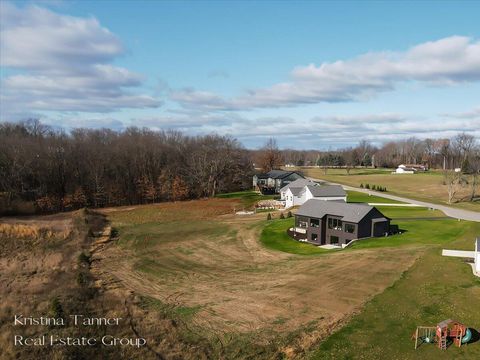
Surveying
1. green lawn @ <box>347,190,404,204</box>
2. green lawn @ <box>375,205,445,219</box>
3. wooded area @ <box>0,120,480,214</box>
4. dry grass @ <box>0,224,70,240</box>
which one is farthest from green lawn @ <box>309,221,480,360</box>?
wooded area @ <box>0,120,480,214</box>

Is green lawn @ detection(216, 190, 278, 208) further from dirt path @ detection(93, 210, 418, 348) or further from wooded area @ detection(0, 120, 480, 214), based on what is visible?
dirt path @ detection(93, 210, 418, 348)

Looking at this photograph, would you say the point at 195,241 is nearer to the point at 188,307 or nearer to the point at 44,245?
the point at 44,245

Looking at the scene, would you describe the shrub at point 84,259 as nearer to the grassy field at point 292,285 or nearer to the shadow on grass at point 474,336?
the grassy field at point 292,285

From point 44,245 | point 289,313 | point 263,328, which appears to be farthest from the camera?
point 44,245

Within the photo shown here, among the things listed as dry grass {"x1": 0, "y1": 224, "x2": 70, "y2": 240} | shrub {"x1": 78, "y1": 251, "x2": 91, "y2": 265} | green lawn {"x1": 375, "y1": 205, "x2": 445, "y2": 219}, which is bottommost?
shrub {"x1": 78, "y1": 251, "x2": 91, "y2": 265}

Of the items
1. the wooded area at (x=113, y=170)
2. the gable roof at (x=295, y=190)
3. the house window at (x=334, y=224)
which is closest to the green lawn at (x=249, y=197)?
the wooded area at (x=113, y=170)

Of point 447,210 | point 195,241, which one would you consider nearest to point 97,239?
point 195,241

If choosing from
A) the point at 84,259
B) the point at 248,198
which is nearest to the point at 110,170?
the point at 248,198
